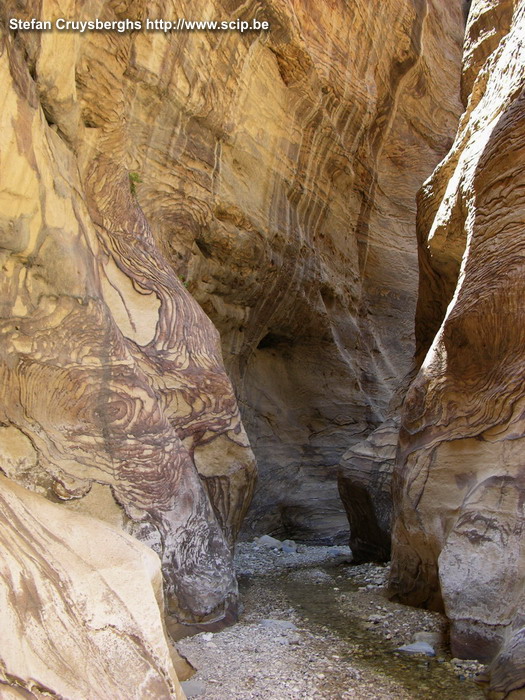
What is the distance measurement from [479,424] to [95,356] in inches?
92.4

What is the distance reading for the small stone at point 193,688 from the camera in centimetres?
269

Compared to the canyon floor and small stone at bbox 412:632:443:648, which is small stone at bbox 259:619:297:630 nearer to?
the canyon floor

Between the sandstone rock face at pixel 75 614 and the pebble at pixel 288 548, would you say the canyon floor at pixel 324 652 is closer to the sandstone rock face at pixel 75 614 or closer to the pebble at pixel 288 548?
the sandstone rock face at pixel 75 614

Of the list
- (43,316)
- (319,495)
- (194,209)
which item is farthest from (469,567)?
(319,495)

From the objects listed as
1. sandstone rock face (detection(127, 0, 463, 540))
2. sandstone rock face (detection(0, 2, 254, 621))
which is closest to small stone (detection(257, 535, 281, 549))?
sandstone rock face (detection(127, 0, 463, 540))

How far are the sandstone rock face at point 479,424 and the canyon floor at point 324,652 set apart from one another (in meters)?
0.22

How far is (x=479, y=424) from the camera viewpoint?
13.0 ft

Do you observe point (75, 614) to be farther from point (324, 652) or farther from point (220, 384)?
point (220, 384)

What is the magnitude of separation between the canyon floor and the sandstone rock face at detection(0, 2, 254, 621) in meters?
0.39

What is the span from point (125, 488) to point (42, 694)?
1811 millimetres

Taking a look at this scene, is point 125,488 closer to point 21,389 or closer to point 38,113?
point 21,389

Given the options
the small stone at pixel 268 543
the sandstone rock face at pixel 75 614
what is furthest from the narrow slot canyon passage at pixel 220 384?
the small stone at pixel 268 543

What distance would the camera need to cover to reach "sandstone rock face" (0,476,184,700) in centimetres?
190

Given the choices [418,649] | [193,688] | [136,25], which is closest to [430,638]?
[418,649]
